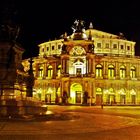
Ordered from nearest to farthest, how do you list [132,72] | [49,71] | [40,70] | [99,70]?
[99,70], [132,72], [49,71], [40,70]

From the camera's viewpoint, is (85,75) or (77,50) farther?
(77,50)

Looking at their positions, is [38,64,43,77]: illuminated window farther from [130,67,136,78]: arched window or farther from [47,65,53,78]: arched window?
[130,67,136,78]: arched window

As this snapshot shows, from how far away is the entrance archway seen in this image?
8231cm

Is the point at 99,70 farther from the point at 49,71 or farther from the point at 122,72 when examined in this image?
the point at 49,71

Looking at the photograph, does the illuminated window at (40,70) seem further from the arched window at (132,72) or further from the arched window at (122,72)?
the arched window at (132,72)

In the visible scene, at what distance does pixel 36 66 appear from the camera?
93000 mm

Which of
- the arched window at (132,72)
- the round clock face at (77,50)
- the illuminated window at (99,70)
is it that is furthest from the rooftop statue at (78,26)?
the arched window at (132,72)

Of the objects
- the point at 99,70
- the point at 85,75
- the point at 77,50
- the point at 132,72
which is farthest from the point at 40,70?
the point at 132,72

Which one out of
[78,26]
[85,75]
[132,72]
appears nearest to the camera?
[85,75]

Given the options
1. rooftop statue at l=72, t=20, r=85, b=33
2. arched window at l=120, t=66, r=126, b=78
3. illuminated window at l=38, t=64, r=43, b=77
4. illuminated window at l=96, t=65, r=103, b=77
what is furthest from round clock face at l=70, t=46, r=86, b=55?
illuminated window at l=38, t=64, r=43, b=77

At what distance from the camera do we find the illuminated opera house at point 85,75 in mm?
81875

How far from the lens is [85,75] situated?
81.1 meters

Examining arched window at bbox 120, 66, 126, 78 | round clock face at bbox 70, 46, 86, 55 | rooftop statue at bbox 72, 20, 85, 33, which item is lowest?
arched window at bbox 120, 66, 126, 78

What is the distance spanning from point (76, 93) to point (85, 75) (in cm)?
552
